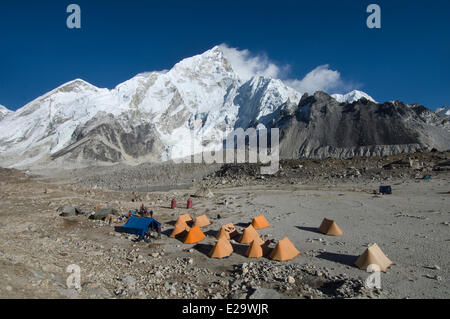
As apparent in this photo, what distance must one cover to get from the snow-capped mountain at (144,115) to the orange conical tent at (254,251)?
3679 inches

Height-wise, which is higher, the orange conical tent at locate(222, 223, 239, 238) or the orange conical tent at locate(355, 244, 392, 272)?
the orange conical tent at locate(355, 244, 392, 272)

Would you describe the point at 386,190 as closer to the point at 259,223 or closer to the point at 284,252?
the point at 259,223

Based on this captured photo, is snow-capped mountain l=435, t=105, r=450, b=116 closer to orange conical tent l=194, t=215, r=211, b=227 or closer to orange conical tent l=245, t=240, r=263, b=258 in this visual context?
orange conical tent l=194, t=215, r=211, b=227

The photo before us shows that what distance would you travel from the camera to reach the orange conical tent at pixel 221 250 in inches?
414

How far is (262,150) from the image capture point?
3292 inches

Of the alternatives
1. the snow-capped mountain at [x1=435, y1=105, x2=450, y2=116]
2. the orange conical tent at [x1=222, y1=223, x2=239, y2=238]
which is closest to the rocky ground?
the orange conical tent at [x1=222, y1=223, x2=239, y2=238]

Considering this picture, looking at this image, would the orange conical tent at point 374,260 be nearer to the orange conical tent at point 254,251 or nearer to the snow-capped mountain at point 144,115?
the orange conical tent at point 254,251

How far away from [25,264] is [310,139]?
251ft

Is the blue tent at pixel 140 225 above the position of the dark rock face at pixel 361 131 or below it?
below

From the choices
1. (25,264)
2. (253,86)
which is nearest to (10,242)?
(25,264)

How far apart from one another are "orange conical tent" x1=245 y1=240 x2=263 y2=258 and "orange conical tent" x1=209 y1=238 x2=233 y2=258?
718mm

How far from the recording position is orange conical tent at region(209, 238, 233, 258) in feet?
34.5

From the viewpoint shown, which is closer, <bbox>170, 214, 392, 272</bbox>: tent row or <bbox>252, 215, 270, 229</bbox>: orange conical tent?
A: <bbox>170, 214, 392, 272</bbox>: tent row

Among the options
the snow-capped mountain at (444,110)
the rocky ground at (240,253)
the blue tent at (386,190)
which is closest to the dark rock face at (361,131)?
the blue tent at (386,190)
